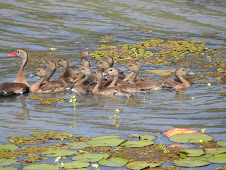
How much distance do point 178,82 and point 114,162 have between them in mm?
4920

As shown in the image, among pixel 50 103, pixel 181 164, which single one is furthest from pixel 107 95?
pixel 181 164

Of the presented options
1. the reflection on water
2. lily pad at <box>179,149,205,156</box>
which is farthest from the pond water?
lily pad at <box>179,149,205,156</box>

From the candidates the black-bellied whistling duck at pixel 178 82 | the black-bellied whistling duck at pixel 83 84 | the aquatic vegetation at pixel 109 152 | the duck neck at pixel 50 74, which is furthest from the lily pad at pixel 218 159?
the duck neck at pixel 50 74

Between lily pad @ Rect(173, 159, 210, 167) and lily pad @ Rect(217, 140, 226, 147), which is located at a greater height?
lily pad @ Rect(217, 140, 226, 147)

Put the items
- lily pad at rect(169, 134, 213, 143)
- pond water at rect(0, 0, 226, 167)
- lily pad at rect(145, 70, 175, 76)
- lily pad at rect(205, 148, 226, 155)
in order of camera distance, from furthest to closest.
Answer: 1. lily pad at rect(145, 70, 175, 76)
2. pond water at rect(0, 0, 226, 167)
3. lily pad at rect(169, 134, 213, 143)
4. lily pad at rect(205, 148, 226, 155)

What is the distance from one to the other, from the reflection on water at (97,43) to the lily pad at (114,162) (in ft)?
3.78

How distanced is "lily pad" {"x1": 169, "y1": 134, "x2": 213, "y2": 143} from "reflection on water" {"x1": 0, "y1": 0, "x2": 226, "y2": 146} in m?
0.24

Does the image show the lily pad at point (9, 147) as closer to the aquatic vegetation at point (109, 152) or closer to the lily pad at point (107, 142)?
the aquatic vegetation at point (109, 152)

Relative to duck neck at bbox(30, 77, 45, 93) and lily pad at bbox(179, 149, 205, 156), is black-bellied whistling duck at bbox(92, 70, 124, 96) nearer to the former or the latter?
duck neck at bbox(30, 77, 45, 93)

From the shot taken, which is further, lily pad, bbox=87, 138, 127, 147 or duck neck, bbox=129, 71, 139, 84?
duck neck, bbox=129, 71, 139, 84

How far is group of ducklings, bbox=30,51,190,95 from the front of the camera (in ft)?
36.0

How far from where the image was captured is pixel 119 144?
287 inches

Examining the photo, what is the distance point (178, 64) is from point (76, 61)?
2504 millimetres

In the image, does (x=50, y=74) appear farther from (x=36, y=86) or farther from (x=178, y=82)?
(x=178, y=82)
